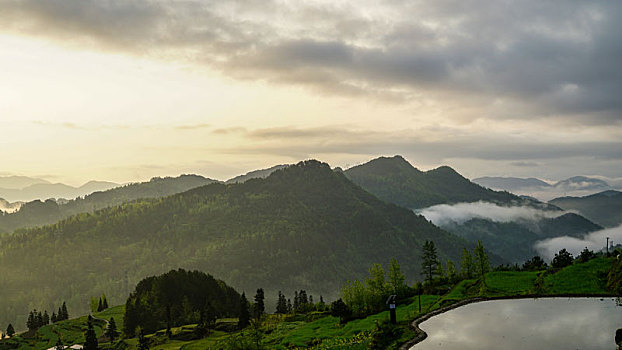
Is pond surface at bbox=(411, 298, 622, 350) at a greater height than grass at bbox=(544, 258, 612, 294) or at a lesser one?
lesser

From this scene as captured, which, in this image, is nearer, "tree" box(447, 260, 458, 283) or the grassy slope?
the grassy slope

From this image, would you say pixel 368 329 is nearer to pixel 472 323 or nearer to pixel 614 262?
pixel 472 323

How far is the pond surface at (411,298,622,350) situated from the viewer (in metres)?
47.6

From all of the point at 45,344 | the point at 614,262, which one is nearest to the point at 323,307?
the point at 614,262

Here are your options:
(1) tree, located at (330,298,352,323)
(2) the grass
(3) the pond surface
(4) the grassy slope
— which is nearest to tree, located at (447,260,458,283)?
(4) the grassy slope

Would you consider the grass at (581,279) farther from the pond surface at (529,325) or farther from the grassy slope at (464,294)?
the pond surface at (529,325)

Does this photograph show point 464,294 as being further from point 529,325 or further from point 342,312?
point 529,325

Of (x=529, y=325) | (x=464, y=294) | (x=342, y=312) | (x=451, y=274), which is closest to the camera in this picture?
(x=529, y=325)

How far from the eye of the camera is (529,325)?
54812 millimetres

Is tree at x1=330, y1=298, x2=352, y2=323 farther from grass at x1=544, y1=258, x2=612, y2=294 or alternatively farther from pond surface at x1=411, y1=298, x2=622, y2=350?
grass at x1=544, y1=258, x2=612, y2=294

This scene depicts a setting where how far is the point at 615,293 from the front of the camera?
68625 millimetres

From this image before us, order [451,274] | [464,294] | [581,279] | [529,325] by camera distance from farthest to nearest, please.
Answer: [451,274] < [464,294] < [581,279] < [529,325]

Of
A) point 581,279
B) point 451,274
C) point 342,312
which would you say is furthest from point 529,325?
point 451,274

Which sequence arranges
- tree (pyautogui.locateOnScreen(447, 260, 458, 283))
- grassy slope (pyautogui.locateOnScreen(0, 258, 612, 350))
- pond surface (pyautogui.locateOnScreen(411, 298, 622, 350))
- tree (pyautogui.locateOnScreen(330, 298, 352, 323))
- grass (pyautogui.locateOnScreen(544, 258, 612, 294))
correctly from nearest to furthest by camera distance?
pond surface (pyautogui.locateOnScreen(411, 298, 622, 350))
grassy slope (pyautogui.locateOnScreen(0, 258, 612, 350))
grass (pyautogui.locateOnScreen(544, 258, 612, 294))
tree (pyautogui.locateOnScreen(330, 298, 352, 323))
tree (pyautogui.locateOnScreen(447, 260, 458, 283))
